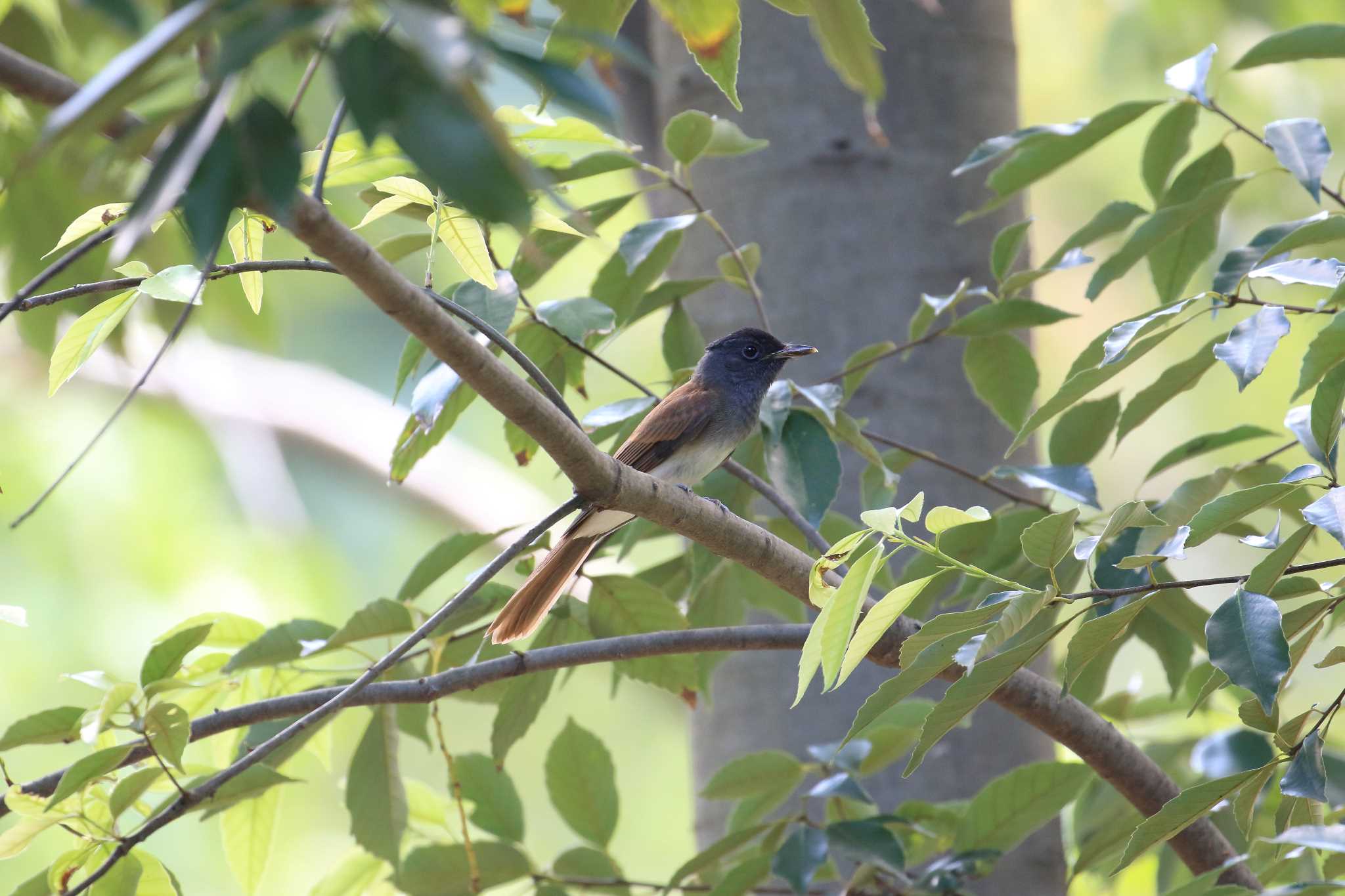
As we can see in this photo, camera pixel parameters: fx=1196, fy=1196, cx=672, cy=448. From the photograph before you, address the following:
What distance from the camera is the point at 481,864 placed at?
229 cm

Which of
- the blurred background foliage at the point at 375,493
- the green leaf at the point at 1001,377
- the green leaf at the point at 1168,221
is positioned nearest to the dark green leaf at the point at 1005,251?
the green leaf at the point at 1001,377

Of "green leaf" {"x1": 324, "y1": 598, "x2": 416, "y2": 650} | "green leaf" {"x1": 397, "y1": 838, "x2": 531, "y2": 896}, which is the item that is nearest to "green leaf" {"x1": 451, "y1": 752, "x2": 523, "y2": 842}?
"green leaf" {"x1": 397, "y1": 838, "x2": 531, "y2": 896}

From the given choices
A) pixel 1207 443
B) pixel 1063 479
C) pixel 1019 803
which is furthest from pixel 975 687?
pixel 1207 443

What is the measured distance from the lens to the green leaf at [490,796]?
2.35 m

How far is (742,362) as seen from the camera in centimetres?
323

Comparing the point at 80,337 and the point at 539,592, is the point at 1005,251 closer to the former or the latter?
the point at 539,592

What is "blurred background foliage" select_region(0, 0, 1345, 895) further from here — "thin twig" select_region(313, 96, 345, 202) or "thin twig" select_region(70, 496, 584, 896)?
"thin twig" select_region(313, 96, 345, 202)

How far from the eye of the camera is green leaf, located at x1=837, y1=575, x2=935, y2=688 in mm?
1370

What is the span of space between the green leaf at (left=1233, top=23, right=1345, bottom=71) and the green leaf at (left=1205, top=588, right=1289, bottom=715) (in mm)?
1103

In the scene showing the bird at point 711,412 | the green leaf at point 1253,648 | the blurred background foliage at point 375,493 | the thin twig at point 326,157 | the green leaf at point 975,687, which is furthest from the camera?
the blurred background foliage at point 375,493

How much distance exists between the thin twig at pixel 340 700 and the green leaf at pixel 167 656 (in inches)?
7.6

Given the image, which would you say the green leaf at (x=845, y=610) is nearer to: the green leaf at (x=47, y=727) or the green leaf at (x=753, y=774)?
the green leaf at (x=753, y=774)

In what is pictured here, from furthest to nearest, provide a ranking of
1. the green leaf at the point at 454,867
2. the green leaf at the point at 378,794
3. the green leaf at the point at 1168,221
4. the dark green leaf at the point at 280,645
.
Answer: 1. the green leaf at the point at 454,867
2. the green leaf at the point at 378,794
3. the dark green leaf at the point at 280,645
4. the green leaf at the point at 1168,221

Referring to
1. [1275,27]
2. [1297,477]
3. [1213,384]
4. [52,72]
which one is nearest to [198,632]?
[52,72]
